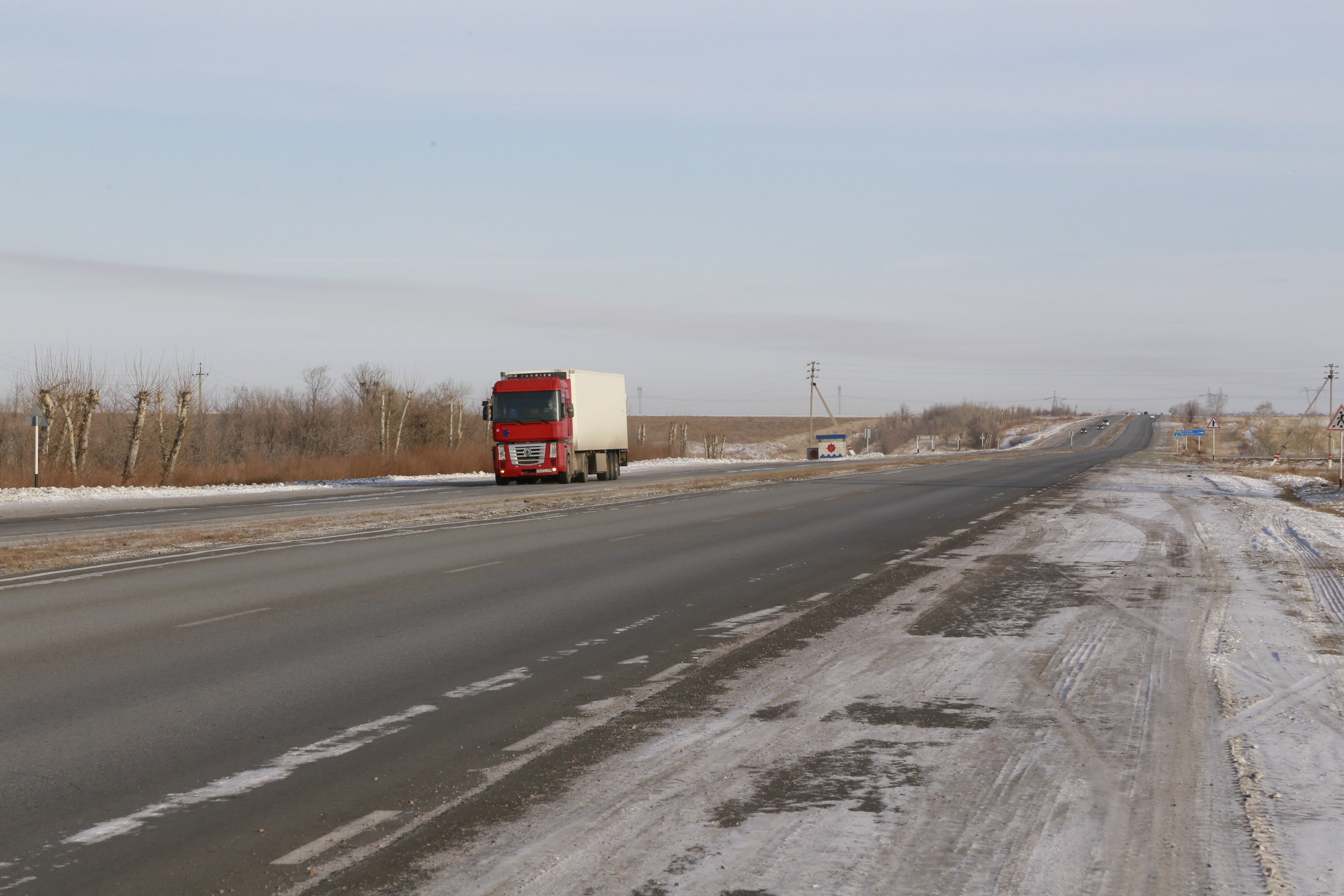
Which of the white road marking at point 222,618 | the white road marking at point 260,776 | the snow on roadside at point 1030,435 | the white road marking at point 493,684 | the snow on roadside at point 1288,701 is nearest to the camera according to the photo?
the snow on roadside at point 1288,701

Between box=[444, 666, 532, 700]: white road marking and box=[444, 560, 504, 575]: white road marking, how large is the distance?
5890 mm

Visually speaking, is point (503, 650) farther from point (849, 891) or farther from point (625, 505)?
point (625, 505)

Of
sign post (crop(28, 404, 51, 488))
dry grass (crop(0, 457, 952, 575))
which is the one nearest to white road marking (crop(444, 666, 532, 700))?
dry grass (crop(0, 457, 952, 575))

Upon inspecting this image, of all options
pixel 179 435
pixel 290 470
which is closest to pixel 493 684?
pixel 179 435

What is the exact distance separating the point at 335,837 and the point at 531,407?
1261 inches

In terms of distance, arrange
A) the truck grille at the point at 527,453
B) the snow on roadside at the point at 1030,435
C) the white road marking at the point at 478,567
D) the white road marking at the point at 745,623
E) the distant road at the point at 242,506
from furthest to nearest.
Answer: the snow on roadside at the point at 1030,435, the truck grille at the point at 527,453, the distant road at the point at 242,506, the white road marking at the point at 478,567, the white road marking at the point at 745,623

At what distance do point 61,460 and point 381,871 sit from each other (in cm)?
4209

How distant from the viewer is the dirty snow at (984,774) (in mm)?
4246

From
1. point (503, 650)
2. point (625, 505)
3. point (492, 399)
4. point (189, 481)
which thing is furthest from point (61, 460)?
point (503, 650)

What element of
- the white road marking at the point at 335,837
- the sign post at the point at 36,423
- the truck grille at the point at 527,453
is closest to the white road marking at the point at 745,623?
the white road marking at the point at 335,837

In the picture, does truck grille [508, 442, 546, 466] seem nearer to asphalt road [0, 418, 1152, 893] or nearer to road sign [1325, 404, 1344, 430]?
asphalt road [0, 418, 1152, 893]

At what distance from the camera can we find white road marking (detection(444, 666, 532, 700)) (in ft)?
24.2

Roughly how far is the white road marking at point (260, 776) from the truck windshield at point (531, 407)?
2950cm

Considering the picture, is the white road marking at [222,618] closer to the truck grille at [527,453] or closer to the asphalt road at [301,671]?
the asphalt road at [301,671]
